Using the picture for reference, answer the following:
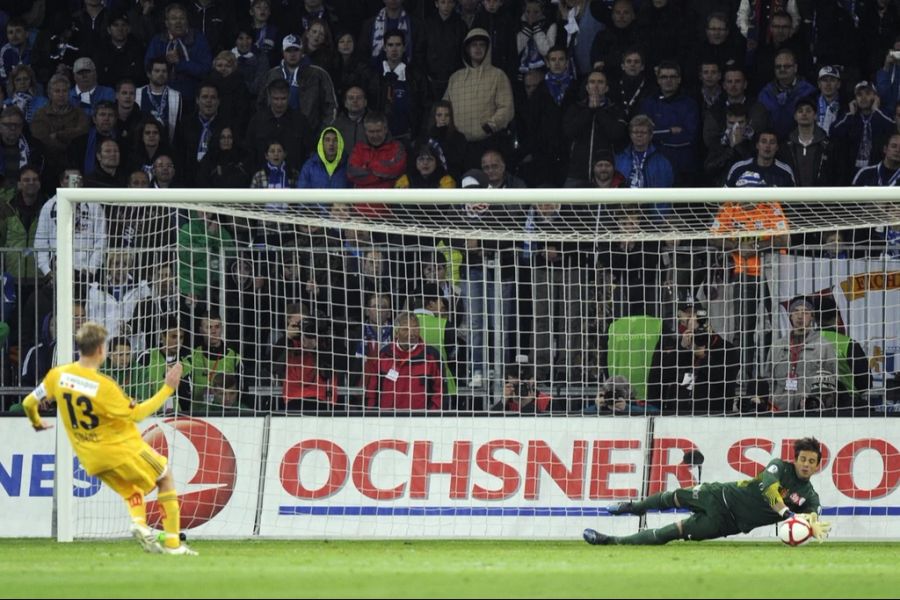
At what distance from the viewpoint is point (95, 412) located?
389 inches

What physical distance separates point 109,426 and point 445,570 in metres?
2.53

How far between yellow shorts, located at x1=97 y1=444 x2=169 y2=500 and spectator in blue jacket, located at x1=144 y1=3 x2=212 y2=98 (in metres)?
7.56

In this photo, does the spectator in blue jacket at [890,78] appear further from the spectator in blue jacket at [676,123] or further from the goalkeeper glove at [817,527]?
the goalkeeper glove at [817,527]

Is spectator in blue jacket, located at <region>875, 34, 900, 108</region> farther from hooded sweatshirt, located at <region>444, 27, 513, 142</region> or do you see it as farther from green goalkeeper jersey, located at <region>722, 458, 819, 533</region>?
green goalkeeper jersey, located at <region>722, 458, 819, 533</region>

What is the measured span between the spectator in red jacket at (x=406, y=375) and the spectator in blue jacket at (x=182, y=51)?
5.27 metres

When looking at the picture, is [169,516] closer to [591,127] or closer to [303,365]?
[303,365]

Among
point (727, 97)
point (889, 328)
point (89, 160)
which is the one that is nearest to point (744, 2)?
point (727, 97)

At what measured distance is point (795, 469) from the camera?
1150 centimetres

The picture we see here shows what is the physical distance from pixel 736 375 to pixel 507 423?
2116 millimetres

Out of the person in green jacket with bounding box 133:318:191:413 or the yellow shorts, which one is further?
the person in green jacket with bounding box 133:318:191:413

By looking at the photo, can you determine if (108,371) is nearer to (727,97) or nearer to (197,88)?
(197,88)

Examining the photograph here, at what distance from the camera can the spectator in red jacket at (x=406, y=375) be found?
42.2 feet

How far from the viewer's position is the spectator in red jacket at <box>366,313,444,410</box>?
12.9 meters

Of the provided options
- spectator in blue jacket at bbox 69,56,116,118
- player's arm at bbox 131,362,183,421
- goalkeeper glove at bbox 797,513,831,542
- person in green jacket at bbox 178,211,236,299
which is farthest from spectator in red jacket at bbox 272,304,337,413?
spectator in blue jacket at bbox 69,56,116,118
